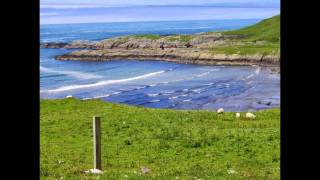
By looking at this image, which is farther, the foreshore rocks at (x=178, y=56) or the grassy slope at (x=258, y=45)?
the grassy slope at (x=258, y=45)

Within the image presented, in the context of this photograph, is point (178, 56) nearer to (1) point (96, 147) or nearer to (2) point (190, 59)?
(2) point (190, 59)

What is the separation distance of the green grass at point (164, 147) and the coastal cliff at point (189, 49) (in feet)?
332

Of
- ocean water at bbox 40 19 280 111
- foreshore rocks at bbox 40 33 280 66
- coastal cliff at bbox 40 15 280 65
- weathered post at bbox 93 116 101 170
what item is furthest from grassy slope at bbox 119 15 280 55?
weathered post at bbox 93 116 101 170

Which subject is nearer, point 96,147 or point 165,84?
point 96,147

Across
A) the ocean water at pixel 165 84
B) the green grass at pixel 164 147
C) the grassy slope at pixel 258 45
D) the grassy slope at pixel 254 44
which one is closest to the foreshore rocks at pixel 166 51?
the grassy slope at pixel 254 44

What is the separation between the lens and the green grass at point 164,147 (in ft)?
48.8

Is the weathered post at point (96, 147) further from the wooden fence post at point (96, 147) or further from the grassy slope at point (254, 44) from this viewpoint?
the grassy slope at point (254, 44)

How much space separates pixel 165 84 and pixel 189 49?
60043 millimetres

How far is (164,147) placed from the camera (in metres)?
19.9

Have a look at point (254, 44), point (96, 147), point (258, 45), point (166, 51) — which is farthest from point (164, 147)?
point (254, 44)

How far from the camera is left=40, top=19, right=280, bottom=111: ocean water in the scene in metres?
76.1
